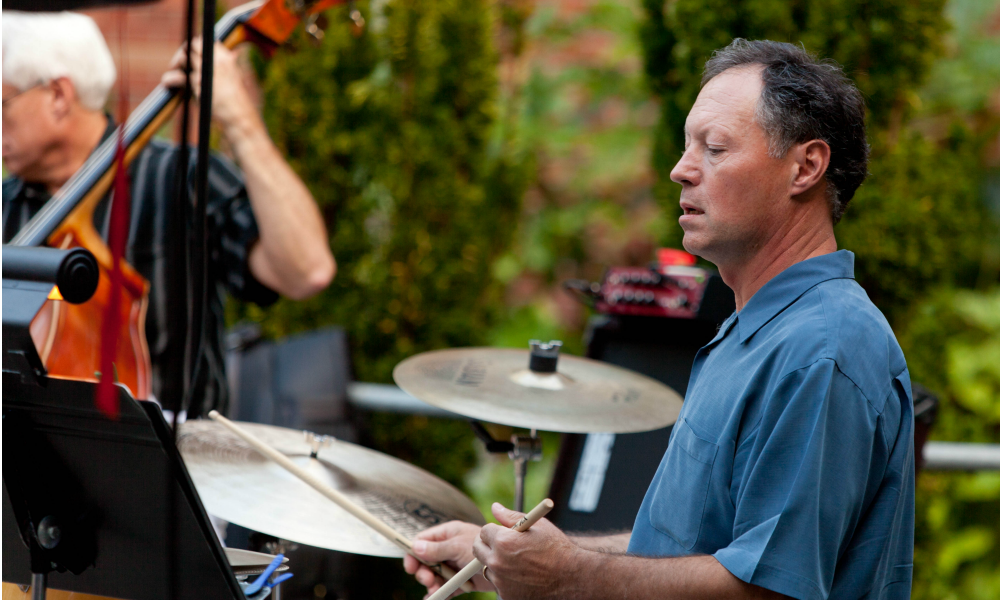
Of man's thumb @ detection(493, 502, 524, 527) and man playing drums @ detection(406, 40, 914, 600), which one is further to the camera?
man's thumb @ detection(493, 502, 524, 527)

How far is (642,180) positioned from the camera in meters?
3.81

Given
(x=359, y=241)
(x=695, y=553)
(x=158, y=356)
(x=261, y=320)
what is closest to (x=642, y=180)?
(x=359, y=241)

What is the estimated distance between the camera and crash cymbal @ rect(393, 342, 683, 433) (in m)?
1.43

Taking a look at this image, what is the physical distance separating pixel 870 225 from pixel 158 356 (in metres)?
1.85

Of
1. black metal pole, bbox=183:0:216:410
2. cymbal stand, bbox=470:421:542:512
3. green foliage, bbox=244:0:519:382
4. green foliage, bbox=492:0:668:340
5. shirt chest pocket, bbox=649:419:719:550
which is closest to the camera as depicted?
black metal pole, bbox=183:0:216:410

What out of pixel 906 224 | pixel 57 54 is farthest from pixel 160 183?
pixel 906 224

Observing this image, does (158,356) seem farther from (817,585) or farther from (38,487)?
(817,585)

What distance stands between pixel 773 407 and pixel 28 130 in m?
1.79

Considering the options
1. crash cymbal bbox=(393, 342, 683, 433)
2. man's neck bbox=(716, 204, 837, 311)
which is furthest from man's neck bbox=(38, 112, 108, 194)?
man's neck bbox=(716, 204, 837, 311)

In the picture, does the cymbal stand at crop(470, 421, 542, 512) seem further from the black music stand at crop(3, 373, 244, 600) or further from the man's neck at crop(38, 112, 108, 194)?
the man's neck at crop(38, 112, 108, 194)

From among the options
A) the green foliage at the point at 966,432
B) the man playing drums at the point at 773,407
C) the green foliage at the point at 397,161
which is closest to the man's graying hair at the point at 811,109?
the man playing drums at the point at 773,407

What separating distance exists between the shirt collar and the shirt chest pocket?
14 cm

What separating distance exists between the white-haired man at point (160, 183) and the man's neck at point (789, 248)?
50.6 inches

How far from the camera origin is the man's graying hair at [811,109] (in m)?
1.02
